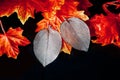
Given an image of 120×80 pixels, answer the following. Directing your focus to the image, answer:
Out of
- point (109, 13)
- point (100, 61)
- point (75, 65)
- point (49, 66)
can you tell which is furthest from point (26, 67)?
point (109, 13)

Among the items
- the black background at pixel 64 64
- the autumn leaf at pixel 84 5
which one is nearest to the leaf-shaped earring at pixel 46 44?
the black background at pixel 64 64

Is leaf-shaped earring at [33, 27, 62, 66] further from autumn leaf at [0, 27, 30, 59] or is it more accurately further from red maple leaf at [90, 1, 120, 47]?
red maple leaf at [90, 1, 120, 47]

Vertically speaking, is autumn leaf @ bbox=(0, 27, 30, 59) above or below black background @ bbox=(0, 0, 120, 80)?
above

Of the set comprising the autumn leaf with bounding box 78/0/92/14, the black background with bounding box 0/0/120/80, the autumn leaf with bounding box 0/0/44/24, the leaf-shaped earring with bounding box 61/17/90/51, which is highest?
the autumn leaf with bounding box 0/0/44/24

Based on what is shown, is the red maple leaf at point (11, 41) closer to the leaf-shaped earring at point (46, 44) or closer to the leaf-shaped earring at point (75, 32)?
the leaf-shaped earring at point (46, 44)

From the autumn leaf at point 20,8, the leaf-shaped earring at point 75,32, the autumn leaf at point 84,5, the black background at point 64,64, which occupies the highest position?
the autumn leaf at point 20,8

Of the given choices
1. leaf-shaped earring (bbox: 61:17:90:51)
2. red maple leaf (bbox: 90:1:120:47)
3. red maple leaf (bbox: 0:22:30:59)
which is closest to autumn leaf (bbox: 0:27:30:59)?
red maple leaf (bbox: 0:22:30:59)

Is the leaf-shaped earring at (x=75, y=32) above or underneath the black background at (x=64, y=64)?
above
